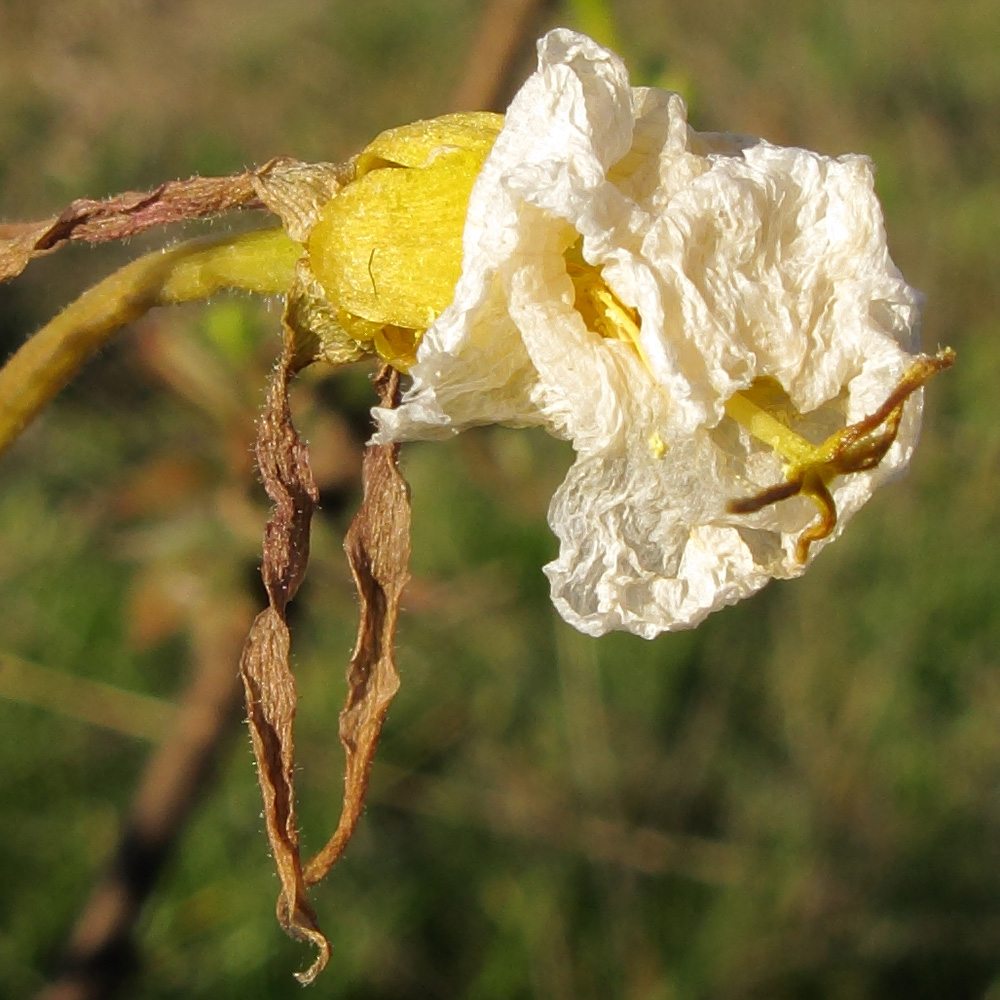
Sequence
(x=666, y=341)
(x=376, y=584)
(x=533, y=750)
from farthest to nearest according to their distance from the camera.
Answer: (x=533, y=750)
(x=376, y=584)
(x=666, y=341)

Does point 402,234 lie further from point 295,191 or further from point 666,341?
point 666,341

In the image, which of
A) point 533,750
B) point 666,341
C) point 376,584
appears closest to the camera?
point 666,341

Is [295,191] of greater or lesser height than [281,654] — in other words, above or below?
above

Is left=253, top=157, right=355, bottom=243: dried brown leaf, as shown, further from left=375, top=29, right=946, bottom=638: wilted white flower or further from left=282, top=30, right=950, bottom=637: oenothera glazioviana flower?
left=375, top=29, right=946, bottom=638: wilted white flower

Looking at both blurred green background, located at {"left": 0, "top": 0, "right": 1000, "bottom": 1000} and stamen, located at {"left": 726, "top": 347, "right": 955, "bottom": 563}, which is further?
blurred green background, located at {"left": 0, "top": 0, "right": 1000, "bottom": 1000}

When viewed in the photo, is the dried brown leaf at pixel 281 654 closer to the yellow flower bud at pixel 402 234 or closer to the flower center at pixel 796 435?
the yellow flower bud at pixel 402 234

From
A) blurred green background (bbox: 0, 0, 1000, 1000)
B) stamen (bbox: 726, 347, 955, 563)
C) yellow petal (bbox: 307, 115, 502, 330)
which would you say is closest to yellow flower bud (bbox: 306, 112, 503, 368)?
yellow petal (bbox: 307, 115, 502, 330)

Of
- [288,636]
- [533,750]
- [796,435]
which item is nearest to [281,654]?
[288,636]
